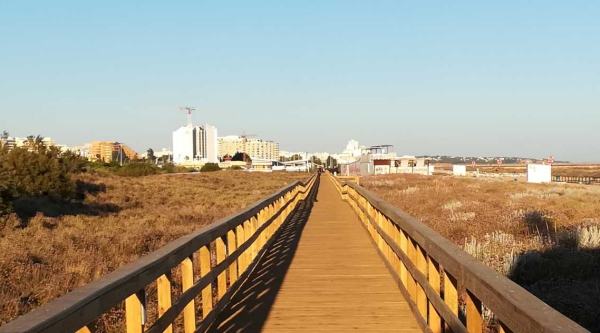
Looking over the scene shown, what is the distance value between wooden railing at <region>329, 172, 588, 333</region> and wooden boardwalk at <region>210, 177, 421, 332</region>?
312mm

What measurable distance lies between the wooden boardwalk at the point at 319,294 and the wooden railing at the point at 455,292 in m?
0.31

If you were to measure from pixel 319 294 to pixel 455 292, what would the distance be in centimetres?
A: 306

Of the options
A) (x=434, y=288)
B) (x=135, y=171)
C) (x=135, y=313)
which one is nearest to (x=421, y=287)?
(x=434, y=288)

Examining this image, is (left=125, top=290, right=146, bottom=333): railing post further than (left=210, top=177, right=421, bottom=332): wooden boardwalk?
No

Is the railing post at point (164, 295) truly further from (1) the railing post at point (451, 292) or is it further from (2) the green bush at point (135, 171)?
(2) the green bush at point (135, 171)

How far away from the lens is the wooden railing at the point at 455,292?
266cm

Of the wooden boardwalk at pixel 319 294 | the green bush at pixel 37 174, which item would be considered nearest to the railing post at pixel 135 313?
the wooden boardwalk at pixel 319 294

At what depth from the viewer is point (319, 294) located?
23.6ft

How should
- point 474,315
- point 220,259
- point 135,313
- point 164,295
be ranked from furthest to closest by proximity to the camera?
point 220,259
point 164,295
point 474,315
point 135,313

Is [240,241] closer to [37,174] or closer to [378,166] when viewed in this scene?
[37,174]

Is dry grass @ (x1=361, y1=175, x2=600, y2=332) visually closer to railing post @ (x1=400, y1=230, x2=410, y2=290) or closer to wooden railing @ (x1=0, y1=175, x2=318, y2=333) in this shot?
railing post @ (x1=400, y1=230, x2=410, y2=290)

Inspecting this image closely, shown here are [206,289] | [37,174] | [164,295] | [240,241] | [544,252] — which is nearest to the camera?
[164,295]

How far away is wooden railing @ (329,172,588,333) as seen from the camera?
2.66 metres

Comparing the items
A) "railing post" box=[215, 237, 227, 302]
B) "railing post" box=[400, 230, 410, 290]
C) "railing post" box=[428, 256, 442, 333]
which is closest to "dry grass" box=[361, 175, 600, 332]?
"railing post" box=[400, 230, 410, 290]
